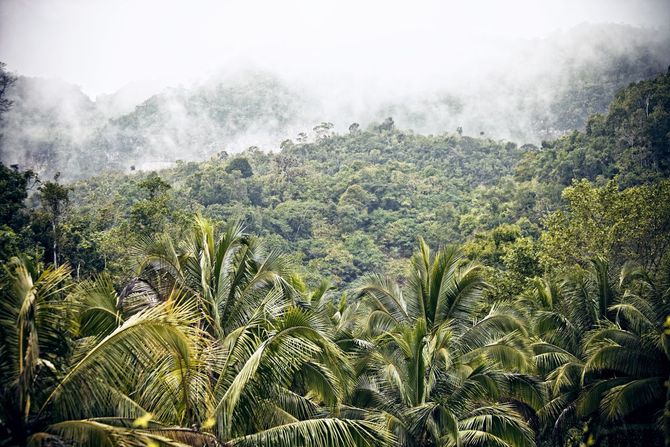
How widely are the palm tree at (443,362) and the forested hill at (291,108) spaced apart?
79097mm

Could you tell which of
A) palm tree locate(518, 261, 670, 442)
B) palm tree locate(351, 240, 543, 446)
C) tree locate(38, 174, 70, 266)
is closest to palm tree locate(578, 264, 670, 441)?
palm tree locate(518, 261, 670, 442)

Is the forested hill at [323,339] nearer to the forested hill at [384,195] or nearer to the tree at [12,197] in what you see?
the tree at [12,197]

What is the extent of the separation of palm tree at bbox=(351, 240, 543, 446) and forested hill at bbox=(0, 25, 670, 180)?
260 ft

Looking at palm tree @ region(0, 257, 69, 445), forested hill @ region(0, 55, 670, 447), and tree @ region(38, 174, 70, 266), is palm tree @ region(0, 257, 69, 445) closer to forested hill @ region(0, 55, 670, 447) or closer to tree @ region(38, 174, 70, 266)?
forested hill @ region(0, 55, 670, 447)

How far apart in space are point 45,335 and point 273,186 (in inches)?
2239

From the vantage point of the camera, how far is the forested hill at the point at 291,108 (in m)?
102

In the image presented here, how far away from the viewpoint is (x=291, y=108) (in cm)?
13750

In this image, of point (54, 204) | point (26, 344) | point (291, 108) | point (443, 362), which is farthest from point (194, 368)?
point (291, 108)

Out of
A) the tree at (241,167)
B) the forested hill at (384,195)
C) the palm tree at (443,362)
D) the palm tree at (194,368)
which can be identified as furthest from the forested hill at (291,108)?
the palm tree at (194,368)

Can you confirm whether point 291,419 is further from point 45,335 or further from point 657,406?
point 657,406

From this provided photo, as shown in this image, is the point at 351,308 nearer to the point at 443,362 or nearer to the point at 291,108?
the point at 443,362

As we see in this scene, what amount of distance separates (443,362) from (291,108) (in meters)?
130

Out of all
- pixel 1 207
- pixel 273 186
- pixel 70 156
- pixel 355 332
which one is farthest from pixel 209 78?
pixel 355 332

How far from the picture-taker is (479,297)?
44.3ft
